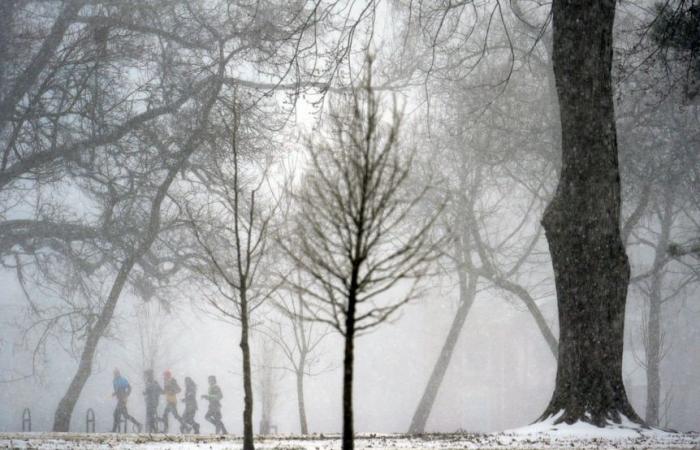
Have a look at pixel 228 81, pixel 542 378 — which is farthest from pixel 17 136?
pixel 542 378

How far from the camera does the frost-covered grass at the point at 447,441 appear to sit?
7609 millimetres

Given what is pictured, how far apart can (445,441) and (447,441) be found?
0.09ft

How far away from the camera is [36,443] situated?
831 cm

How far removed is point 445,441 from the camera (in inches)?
330

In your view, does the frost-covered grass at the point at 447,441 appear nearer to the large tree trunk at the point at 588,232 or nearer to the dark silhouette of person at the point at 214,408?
the large tree trunk at the point at 588,232

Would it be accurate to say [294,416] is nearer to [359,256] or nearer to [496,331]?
[496,331]

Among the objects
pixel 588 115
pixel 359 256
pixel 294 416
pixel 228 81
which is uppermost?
pixel 228 81

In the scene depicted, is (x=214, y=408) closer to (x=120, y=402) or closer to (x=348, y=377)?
(x=120, y=402)

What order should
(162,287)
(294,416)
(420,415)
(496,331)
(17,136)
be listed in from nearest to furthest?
(17,136)
(162,287)
(420,415)
(496,331)
(294,416)

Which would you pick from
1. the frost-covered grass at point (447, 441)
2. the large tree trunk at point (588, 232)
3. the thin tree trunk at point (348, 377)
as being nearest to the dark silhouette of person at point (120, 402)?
the frost-covered grass at point (447, 441)

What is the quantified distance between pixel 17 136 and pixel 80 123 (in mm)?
1296

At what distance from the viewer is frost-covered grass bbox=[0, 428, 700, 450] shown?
7609 mm

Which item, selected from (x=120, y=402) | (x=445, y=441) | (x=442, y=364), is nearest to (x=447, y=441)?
(x=445, y=441)

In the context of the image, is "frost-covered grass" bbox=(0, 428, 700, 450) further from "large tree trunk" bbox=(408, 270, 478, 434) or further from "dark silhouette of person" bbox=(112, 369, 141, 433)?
"dark silhouette of person" bbox=(112, 369, 141, 433)
